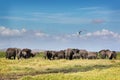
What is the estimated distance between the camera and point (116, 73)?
1120 inches

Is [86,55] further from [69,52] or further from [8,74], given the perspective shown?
[8,74]

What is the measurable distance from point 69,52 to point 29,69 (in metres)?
30.8

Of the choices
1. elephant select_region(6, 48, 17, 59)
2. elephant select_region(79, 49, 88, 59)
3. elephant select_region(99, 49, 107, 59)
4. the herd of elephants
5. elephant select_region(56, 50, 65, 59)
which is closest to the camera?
elephant select_region(6, 48, 17, 59)

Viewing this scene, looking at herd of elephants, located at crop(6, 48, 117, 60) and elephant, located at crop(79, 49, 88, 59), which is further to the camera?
elephant, located at crop(79, 49, 88, 59)

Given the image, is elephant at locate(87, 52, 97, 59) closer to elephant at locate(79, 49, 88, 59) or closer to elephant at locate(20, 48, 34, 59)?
elephant at locate(79, 49, 88, 59)

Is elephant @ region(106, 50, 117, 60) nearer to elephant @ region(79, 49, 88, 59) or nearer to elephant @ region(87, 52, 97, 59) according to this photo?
elephant @ region(87, 52, 97, 59)

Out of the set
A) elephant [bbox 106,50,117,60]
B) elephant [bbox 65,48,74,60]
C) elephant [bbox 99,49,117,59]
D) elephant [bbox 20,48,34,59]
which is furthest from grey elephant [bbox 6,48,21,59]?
elephant [bbox 106,50,117,60]

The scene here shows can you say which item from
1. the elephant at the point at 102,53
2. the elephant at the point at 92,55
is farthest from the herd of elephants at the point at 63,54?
the elephant at the point at 102,53

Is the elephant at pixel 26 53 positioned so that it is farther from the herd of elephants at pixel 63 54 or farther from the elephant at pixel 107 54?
the elephant at pixel 107 54

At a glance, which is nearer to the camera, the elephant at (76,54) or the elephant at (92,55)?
the elephant at (92,55)

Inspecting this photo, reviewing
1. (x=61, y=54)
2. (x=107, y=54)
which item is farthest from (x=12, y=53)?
(x=107, y=54)

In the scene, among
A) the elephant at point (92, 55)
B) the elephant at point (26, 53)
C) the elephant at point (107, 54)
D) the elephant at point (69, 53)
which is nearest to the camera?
the elephant at point (92, 55)

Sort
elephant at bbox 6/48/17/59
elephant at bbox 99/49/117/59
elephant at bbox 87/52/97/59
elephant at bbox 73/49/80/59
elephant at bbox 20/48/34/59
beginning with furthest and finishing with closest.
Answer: elephant at bbox 99/49/117/59, elephant at bbox 73/49/80/59, elephant at bbox 20/48/34/59, elephant at bbox 87/52/97/59, elephant at bbox 6/48/17/59

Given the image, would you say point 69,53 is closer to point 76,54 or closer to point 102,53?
point 76,54
